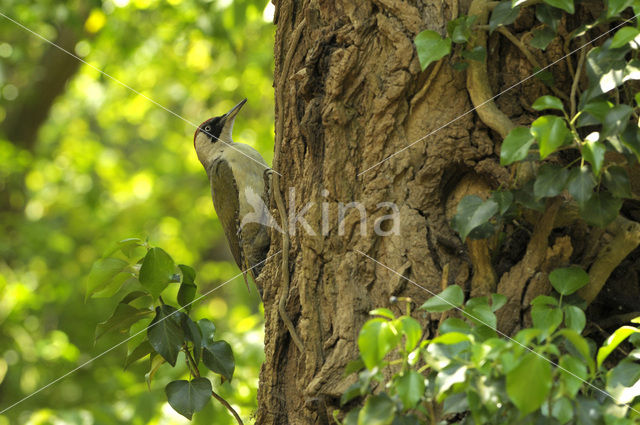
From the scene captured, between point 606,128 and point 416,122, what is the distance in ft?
2.04

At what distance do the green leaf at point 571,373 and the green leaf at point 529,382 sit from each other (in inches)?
4.9

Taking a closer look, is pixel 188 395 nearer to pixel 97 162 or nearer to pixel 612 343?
pixel 612 343

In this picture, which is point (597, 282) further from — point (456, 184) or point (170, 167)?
point (170, 167)

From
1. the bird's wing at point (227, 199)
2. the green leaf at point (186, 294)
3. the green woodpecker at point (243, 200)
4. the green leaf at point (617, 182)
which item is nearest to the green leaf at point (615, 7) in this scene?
the green leaf at point (617, 182)

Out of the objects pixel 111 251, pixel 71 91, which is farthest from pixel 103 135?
pixel 111 251

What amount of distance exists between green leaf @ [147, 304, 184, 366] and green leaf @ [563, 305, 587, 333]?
1.09 m

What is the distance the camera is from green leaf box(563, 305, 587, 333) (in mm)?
1512

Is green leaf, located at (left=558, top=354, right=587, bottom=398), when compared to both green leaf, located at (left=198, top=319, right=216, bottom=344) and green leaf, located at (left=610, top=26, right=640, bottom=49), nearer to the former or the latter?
green leaf, located at (left=610, top=26, right=640, bottom=49)

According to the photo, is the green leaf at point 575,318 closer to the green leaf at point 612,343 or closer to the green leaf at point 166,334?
the green leaf at point 612,343

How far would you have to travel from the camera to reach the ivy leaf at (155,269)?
77.0 inches

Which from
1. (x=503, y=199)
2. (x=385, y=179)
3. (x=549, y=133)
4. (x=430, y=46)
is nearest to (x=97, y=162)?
(x=385, y=179)

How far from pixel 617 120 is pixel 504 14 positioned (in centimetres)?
45

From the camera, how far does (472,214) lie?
163 centimetres

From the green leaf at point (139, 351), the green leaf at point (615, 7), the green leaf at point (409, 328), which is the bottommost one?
the green leaf at point (409, 328)
